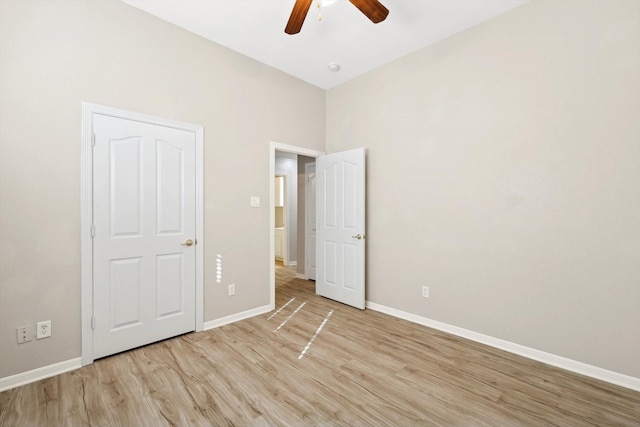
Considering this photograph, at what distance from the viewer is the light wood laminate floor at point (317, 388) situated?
5.85 feet

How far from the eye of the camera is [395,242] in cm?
349

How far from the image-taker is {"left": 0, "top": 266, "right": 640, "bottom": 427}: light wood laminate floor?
1.78 meters

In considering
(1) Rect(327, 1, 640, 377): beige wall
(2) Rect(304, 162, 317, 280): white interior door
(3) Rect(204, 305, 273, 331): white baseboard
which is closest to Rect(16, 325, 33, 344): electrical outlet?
(3) Rect(204, 305, 273, 331): white baseboard

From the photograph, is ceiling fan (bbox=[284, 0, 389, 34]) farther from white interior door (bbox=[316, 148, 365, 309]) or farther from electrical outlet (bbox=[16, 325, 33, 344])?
electrical outlet (bbox=[16, 325, 33, 344])

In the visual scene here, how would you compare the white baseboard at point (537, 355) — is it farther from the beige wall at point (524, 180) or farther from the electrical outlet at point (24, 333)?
the electrical outlet at point (24, 333)

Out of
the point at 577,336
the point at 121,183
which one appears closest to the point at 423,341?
the point at 577,336

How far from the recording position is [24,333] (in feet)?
6.88

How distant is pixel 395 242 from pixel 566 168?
1.72m

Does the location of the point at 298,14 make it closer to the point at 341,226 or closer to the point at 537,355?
the point at 341,226

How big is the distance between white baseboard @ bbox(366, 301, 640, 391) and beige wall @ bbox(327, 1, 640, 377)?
0.18 ft

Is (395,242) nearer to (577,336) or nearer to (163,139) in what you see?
(577,336)

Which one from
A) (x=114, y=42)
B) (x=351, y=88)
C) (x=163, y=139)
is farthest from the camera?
(x=351, y=88)

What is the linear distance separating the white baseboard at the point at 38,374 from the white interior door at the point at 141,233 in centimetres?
16

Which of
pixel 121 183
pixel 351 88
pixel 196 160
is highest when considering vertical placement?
pixel 351 88
